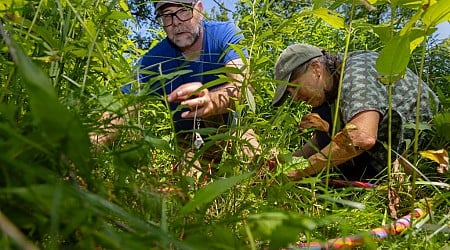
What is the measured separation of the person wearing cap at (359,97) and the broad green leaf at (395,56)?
0.87 metres

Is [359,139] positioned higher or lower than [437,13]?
lower

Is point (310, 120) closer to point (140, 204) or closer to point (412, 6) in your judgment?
point (412, 6)

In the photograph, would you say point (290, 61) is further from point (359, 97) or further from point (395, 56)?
point (395, 56)

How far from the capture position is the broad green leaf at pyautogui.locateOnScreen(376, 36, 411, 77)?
2.45ft

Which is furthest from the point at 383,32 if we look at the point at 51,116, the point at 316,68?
the point at 316,68

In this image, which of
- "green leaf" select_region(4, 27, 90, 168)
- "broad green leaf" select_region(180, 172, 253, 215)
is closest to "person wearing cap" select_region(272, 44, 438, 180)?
"broad green leaf" select_region(180, 172, 253, 215)

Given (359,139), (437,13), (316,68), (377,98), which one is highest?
(437,13)

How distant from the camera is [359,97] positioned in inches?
73.3

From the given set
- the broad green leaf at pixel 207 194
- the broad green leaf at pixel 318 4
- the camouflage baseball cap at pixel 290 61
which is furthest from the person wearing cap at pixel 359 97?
Result: the broad green leaf at pixel 207 194

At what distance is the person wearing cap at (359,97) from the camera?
1823 millimetres

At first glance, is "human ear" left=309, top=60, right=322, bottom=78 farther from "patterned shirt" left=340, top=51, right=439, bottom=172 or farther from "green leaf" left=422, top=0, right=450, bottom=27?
"green leaf" left=422, top=0, right=450, bottom=27

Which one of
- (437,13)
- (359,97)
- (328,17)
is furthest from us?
(359,97)

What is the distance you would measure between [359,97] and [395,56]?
1112 millimetres

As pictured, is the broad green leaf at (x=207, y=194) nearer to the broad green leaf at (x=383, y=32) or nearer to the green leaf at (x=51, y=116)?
the green leaf at (x=51, y=116)
